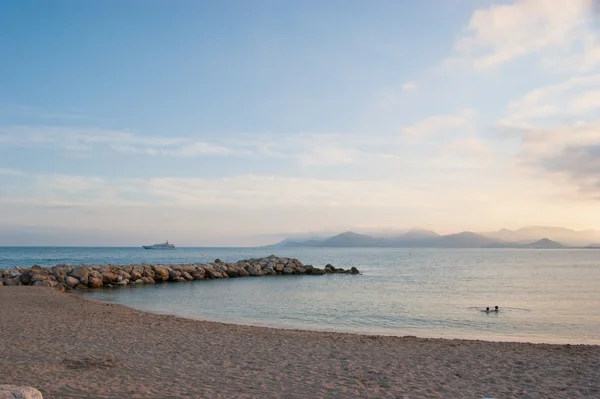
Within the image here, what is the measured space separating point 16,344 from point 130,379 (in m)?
4.36

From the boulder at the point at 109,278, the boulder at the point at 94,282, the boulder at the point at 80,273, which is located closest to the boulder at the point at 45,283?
the boulder at the point at 80,273

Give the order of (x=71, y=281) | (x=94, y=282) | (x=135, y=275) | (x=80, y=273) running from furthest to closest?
(x=135, y=275) < (x=80, y=273) < (x=94, y=282) < (x=71, y=281)

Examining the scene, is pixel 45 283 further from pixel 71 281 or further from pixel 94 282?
pixel 94 282

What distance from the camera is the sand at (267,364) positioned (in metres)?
7.52

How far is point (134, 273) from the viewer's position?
34531 millimetres

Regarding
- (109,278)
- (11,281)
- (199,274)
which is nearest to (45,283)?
(11,281)

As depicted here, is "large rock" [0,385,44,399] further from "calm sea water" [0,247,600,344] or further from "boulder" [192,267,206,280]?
"boulder" [192,267,206,280]

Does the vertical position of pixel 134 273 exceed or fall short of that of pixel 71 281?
it exceeds it

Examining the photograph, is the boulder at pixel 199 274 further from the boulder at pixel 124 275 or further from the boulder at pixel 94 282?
the boulder at pixel 94 282

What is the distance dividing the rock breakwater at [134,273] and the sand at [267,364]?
1723 centimetres

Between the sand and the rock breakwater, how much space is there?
1723 centimetres

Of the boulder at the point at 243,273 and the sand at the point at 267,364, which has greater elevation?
the sand at the point at 267,364

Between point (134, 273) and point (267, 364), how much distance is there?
91.5ft

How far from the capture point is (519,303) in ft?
79.3
